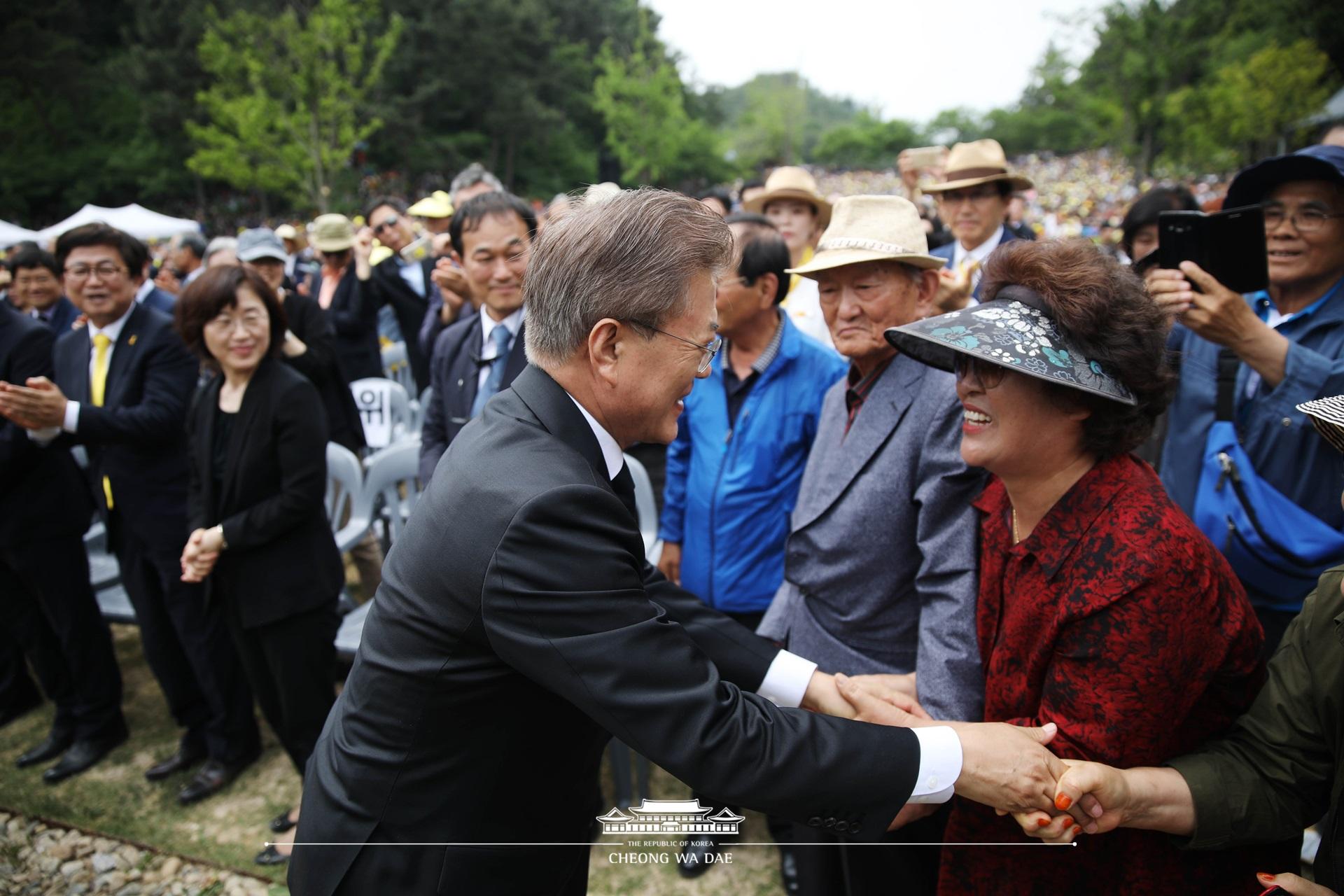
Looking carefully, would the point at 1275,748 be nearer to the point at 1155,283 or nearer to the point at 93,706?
the point at 1155,283

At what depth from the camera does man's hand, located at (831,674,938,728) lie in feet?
6.38

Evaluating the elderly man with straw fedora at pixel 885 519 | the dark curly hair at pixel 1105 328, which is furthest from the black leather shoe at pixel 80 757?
the dark curly hair at pixel 1105 328

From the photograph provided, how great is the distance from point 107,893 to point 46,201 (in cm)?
4389

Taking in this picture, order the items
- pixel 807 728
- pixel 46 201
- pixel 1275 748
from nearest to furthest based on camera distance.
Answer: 1. pixel 807 728
2. pixel 1275 748
3. pixel 46 201

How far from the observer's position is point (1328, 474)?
89.4 inches

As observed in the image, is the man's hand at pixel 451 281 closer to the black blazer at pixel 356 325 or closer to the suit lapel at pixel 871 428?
the black blazer at pixel 356 325

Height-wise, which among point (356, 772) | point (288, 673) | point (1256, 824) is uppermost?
point (356, 772)

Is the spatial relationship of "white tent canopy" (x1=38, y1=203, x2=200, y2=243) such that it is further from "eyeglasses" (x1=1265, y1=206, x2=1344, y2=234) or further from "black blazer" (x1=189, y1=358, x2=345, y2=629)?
"eyeglasses" (x1=1265, y1=206, x2=1344, y2=234)

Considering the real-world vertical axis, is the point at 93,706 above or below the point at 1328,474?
below

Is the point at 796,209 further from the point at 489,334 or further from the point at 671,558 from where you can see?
the point at 671,558

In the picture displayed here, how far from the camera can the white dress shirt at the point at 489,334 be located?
3.45 metres

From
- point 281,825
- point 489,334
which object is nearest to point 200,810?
point 281,825

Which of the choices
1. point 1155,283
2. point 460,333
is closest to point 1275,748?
point 1155,283

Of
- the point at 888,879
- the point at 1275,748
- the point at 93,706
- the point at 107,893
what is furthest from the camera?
the point at 93,706
